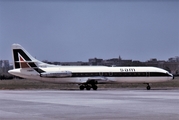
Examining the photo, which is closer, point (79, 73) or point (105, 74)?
point (79, 73)

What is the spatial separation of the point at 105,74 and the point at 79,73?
3573 mm

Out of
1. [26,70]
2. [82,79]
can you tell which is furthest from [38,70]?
[82,79]

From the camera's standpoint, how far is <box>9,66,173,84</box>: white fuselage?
2638 inches

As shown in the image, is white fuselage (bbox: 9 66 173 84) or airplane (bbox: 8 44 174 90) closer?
airplane (bbox: 8 44 174 90)

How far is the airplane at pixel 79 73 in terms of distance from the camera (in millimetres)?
66625

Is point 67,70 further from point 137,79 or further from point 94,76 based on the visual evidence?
point 137,79

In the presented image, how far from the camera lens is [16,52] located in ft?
219

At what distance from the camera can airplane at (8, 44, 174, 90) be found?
6662 centimetres

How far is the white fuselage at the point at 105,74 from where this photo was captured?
67000 mm

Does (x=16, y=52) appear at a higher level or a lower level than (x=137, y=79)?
higher

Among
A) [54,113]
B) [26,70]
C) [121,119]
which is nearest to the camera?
[121,119]

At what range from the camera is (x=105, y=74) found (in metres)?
67.6

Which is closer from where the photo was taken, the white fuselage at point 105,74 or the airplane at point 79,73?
the airplane at point 79,73

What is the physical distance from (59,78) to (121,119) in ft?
157
